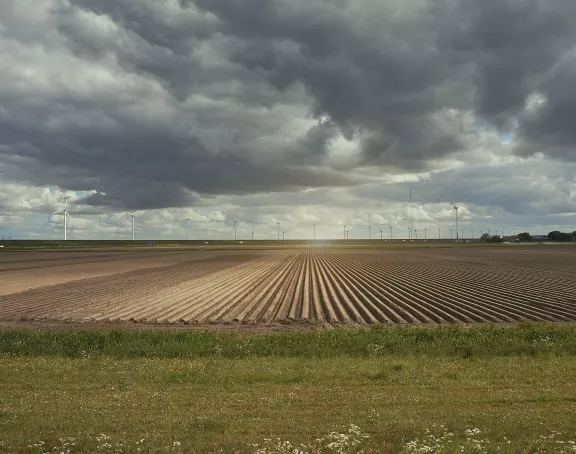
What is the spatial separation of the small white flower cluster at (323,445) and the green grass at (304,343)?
353 inches

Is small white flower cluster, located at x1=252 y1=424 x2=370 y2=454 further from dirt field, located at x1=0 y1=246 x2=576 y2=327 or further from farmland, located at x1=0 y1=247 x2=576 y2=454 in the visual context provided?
dirt field, located at x1=0 y1=246 x2=576 y2=327

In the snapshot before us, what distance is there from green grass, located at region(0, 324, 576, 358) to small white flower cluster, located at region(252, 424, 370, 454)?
8963 mm

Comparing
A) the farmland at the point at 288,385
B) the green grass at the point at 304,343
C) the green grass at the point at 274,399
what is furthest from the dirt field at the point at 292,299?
the green grass at the point at 274,399

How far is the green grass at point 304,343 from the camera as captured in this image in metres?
19.4

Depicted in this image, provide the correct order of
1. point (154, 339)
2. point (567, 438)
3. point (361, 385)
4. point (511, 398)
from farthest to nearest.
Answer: point (154, 339) → point (361, 385) → point (511, 398) → point (567, 438)

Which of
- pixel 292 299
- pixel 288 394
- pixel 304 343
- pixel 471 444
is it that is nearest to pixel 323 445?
pixel 471 444

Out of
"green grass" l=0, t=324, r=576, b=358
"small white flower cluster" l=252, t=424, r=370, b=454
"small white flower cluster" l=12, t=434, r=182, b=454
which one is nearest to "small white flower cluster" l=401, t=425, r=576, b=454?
"small white flower cluster" l=252, t=424, r=370, b=454

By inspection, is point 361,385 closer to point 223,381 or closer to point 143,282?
point 223,381

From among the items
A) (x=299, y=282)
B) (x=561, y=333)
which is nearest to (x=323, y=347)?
(x=561, y=333)

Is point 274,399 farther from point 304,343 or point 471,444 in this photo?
point 304,343

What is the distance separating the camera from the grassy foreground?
990 centimetres

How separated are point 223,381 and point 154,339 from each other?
8385mm

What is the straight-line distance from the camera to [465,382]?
14328mm

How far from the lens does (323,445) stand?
9.55 m
